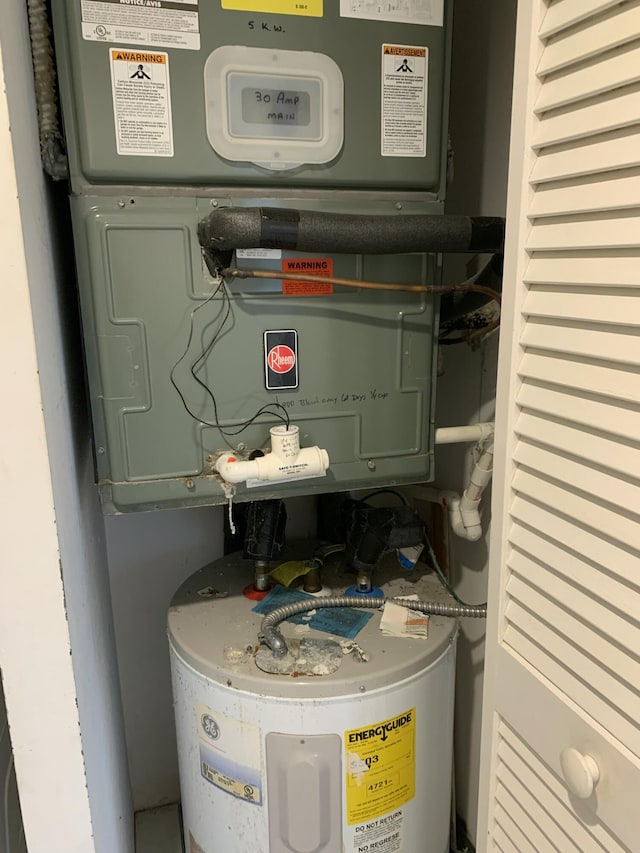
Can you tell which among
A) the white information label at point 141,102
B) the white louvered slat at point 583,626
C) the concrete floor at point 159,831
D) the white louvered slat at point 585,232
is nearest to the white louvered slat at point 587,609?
the white louvered slat at point 583,626

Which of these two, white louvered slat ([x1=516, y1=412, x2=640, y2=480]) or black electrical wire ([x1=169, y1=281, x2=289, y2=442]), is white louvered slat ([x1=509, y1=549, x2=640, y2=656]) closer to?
white louvered slat ([x1=516, y1=412, x2=640, y2=480])

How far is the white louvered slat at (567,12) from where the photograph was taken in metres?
0.58

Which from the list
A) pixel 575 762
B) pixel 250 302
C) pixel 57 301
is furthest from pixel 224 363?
pixel 575 762

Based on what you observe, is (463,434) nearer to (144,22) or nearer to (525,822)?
(525,822)

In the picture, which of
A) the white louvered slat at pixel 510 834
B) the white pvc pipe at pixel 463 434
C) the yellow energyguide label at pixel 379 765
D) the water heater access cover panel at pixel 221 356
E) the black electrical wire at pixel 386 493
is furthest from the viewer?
the black electrical wire at pixel 386 493

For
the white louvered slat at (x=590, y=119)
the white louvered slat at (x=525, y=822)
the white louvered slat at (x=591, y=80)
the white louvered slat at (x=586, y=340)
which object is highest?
the white louvered slat at (x=591, y=80)

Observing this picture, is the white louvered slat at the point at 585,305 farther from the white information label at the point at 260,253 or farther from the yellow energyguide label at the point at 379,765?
the yellow energyguide label at the point at 379,765

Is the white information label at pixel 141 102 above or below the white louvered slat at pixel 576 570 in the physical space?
above

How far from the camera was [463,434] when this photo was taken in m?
1.17

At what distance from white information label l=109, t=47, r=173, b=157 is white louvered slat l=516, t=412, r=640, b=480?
1.99 ft

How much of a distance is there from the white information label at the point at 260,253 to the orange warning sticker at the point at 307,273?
1 centimetres

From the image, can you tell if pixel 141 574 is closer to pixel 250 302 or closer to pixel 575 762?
pixel 250 302

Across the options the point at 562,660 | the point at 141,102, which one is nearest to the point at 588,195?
the point at 562,660

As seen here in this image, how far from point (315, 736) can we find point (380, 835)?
24cm
